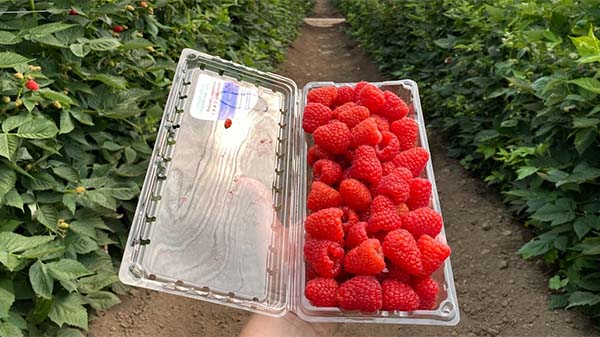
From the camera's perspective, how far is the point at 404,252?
1.26m

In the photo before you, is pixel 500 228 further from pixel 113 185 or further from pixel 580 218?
pixel 113 185

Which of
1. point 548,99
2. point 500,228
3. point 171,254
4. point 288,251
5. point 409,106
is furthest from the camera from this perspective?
→ point 500,228

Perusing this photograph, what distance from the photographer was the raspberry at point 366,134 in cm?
153

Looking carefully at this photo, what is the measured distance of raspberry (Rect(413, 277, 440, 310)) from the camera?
4.24 ft

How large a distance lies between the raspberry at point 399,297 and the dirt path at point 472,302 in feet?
1.71

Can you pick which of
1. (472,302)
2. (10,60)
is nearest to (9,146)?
(10,60)

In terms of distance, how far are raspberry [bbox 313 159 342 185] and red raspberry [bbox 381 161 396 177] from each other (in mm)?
129

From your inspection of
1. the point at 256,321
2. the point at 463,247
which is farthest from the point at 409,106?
the point at 256,321

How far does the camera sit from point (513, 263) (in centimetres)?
197

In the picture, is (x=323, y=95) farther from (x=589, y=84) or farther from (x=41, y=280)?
(x=41, y=280)

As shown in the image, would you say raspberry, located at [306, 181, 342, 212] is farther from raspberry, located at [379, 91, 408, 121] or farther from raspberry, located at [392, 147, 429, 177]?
raspberry, located at [379, 91, 408, 121]

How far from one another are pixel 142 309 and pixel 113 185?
44 cm

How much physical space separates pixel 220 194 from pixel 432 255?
0.68 m

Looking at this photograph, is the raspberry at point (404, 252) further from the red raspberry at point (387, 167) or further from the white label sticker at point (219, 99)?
the white label sticker at point (219, 99)
